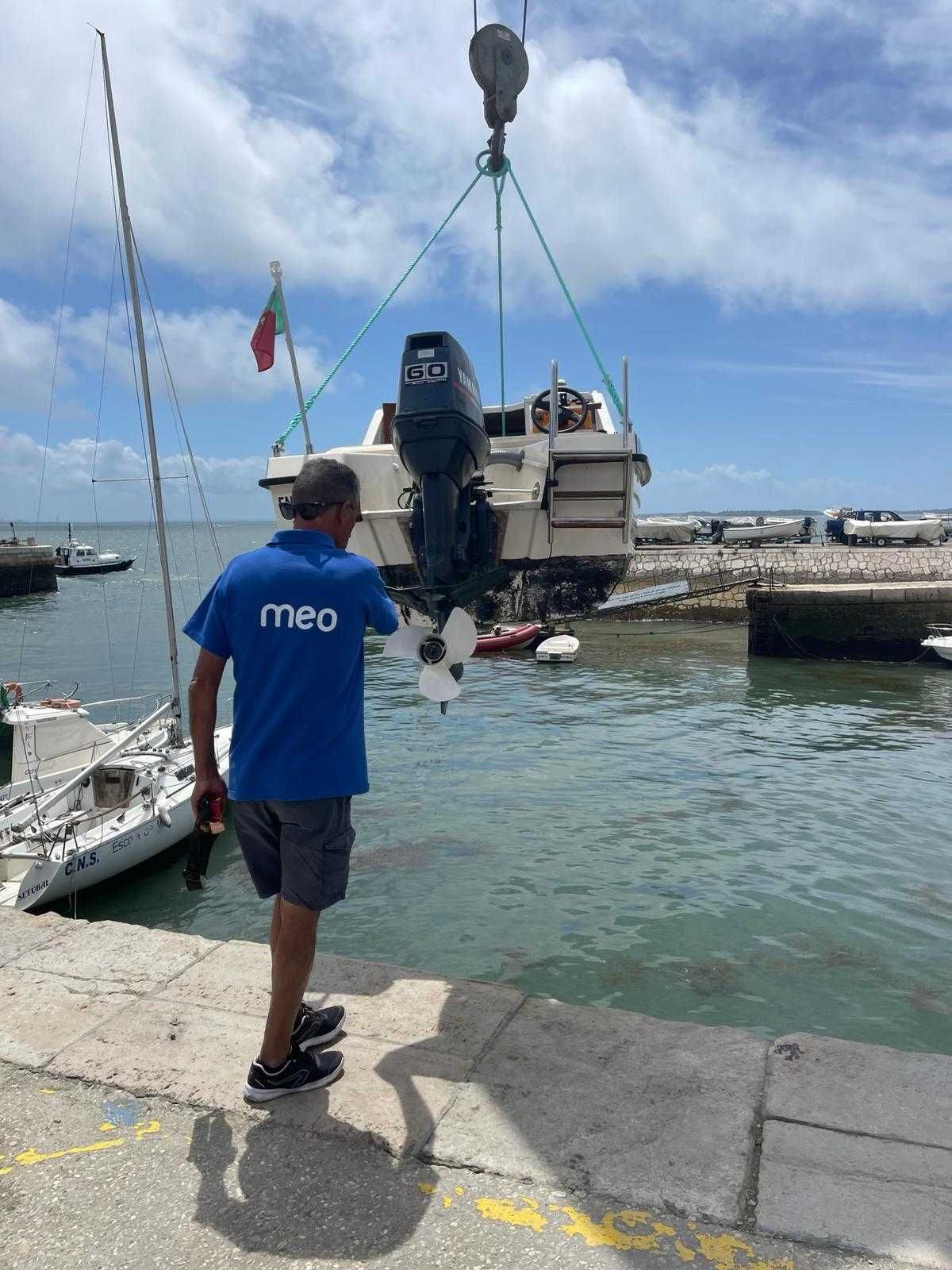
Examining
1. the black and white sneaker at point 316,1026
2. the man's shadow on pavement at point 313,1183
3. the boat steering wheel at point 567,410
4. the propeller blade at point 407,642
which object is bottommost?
the man's shadow on pavement at point 313,1183

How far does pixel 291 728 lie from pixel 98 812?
9.54 metres

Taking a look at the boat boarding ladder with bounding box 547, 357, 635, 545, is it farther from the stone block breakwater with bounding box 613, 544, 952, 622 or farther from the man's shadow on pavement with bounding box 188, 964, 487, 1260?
the stone block breakwater with bounding box 613, 544, 952, 622

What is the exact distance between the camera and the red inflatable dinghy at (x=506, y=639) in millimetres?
28891

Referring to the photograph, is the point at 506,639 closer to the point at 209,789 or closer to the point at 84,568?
the point at 209,789

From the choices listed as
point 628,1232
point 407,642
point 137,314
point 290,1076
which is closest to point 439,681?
point 407,642

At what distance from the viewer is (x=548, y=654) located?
90.5 ft

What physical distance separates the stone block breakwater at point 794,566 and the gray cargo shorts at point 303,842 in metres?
37.8

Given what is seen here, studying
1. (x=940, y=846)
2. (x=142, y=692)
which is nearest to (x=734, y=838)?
(x=940, y=846)

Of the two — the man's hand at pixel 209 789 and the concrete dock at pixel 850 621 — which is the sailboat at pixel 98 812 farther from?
the concrete dock at pixel 850 621

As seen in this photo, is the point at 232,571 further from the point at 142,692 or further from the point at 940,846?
the point at 142,692

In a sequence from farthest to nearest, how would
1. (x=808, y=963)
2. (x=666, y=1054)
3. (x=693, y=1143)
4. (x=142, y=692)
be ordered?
(x=142, y=692) < (x=808, y=963) < (x=666, y=1054) < (x=693, y=1143)

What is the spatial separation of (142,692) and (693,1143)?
2686cm

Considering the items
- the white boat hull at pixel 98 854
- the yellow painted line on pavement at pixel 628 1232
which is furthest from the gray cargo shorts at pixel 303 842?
the white boat hull at pixel 98 854

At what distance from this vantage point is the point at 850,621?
92.5 ft
